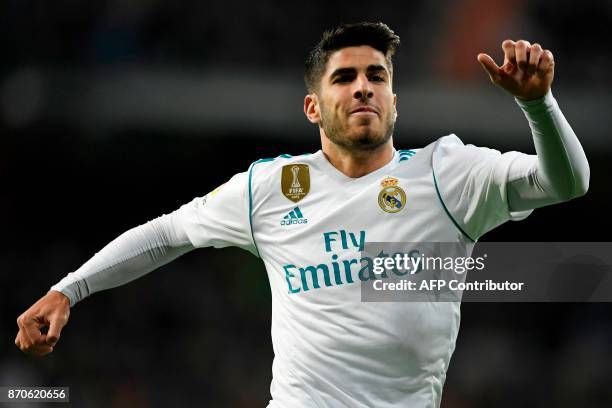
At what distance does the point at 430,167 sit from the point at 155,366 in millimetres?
5558

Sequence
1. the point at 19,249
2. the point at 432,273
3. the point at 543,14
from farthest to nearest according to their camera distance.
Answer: the point at 543,14
the point at 19,249
the point at 432,273

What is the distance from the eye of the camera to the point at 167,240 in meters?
4.20

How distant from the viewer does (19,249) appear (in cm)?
920

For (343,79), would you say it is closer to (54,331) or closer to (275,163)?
(275,163)

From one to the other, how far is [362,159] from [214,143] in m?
6.00

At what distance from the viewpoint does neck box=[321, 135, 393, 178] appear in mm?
3898

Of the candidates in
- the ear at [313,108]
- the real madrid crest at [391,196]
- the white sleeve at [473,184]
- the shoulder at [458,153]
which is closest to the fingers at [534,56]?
the white sleeve at [473,184]

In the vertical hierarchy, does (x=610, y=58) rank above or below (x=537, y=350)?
above

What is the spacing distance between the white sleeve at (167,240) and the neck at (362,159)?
1.55ft

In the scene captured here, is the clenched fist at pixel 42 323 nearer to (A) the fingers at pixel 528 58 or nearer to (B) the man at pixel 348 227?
(B) the man at pixel 348 227

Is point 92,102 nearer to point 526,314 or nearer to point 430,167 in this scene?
point 526,314

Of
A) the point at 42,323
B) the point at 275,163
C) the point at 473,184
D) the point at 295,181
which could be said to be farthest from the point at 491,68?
the point at 42,323

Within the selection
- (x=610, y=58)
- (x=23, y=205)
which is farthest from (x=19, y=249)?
(x=610, y=58)

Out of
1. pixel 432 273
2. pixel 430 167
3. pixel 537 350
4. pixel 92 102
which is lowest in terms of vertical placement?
pixel 537 350
